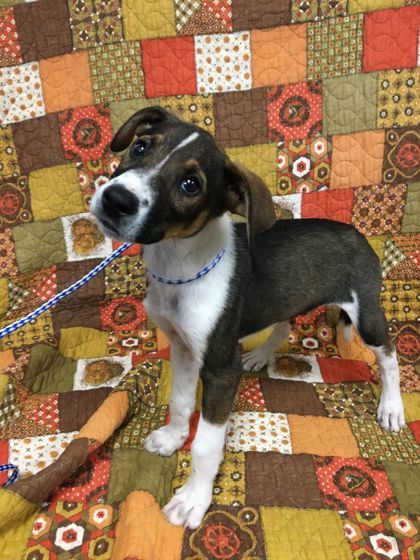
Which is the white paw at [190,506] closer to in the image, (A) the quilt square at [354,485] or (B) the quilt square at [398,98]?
(A) the quilt square at [354,485]

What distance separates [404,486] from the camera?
2.12 m

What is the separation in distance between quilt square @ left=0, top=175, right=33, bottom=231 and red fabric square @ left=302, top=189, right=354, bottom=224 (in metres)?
1.60

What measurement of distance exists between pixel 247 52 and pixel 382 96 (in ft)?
2.57

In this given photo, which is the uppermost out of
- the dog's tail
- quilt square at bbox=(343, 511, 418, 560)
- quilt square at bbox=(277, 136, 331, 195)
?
quilt square at bbox=(277, 136, 331, 195)

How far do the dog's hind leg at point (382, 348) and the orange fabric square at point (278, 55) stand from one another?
128 cm

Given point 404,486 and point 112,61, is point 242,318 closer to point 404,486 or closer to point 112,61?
point 404,486

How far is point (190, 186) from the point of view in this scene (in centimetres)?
164

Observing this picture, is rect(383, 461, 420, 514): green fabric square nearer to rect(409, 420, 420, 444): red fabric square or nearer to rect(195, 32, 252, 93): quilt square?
rect(409, 420, 420, 444): red fabric square

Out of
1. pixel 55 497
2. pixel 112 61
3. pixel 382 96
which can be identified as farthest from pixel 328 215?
pixel 55 497

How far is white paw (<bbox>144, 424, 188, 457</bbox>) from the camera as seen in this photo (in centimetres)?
225

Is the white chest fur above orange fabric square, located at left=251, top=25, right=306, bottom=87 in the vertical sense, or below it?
below

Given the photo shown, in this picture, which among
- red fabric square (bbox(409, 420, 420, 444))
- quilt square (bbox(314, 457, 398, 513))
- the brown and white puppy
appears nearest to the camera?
the brown and white puppy

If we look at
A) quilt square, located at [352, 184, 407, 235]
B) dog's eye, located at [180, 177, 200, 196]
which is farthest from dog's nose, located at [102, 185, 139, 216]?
quilt square, located at [352, 184, 407, 235]

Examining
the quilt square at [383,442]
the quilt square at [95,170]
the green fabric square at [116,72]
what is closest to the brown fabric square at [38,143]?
the quilt square at [95,170]
